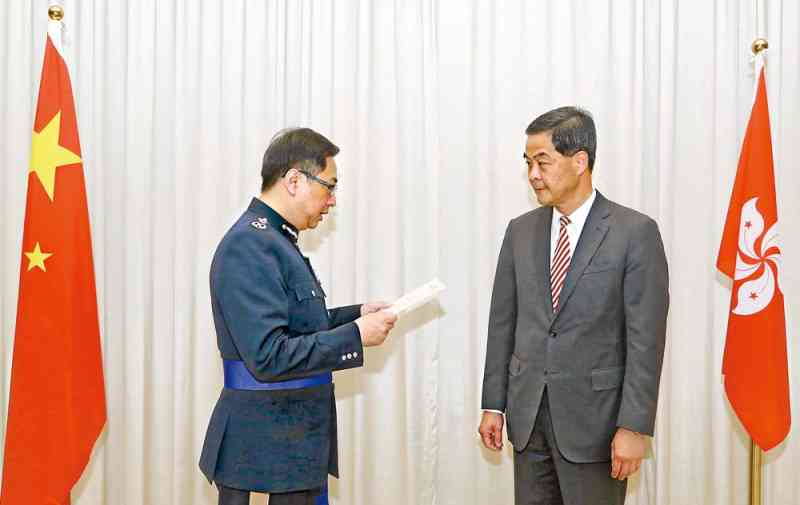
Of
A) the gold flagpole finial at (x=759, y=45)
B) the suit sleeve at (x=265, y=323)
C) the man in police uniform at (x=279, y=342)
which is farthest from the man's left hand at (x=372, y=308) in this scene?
the gold flagpole finial at (x=759, y=45)

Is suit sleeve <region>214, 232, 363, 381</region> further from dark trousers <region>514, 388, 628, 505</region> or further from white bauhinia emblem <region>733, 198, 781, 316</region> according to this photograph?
white bauhinia emblem <region>733, 198, 781, 316</region>

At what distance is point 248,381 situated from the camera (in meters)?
2.06

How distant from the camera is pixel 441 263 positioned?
3.43 metres

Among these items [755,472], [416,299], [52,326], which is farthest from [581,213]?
[52,326]

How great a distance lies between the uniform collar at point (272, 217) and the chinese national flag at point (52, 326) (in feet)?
3.91

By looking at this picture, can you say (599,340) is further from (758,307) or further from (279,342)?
(758,307)

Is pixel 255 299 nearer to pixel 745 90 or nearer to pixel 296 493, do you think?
pixel 296 493

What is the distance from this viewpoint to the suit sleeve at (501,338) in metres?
2.46

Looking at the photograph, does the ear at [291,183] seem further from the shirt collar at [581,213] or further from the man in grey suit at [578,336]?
the shirt collar at [581,213]

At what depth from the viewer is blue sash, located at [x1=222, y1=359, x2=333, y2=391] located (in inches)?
80.8

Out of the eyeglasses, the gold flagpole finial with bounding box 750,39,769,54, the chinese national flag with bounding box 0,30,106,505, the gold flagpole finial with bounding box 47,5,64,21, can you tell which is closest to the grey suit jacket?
the eyeglasses

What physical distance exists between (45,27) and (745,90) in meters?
3.21

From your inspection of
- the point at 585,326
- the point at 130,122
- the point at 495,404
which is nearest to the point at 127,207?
the point at 130,122

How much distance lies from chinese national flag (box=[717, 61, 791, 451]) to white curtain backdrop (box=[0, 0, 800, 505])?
0.37 meters
